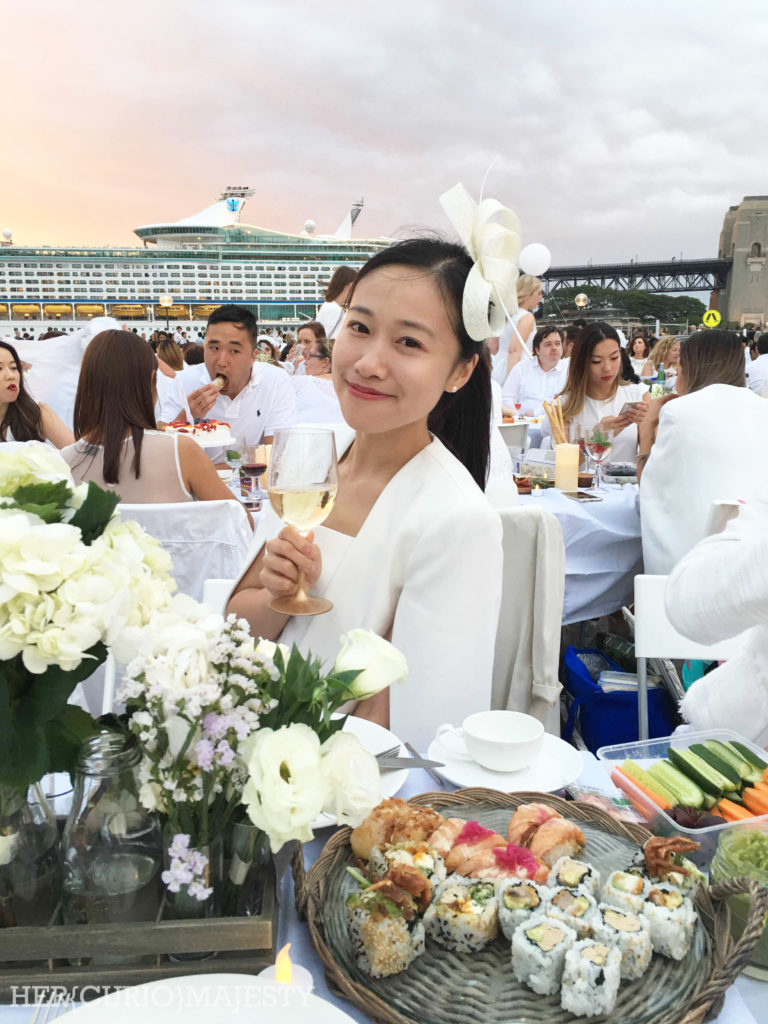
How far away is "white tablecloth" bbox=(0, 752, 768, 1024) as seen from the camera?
2.37ft

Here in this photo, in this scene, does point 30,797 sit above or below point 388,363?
below

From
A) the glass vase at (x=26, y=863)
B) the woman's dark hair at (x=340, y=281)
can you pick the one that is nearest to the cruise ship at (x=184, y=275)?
the woman's dark hair at (x=340, y=281)

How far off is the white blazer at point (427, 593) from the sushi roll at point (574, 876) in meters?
0.61

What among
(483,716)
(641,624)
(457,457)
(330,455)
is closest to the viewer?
(483,716)

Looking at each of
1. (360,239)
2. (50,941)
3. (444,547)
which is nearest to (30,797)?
(50,941)

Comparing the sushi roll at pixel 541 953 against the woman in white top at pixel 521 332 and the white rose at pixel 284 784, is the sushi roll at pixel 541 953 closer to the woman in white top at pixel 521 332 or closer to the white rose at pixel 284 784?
the white rose at pixel 284 784

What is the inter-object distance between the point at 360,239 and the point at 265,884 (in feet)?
230

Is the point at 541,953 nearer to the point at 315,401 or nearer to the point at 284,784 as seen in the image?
the point at 284,784

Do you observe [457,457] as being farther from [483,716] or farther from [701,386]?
[701,386]

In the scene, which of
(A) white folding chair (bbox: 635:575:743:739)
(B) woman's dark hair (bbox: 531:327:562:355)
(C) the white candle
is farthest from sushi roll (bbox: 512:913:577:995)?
(B) woman's dark hair (bbox: 531:327:562:355)

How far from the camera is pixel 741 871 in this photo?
86 centimetres

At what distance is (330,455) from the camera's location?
4.61 ft

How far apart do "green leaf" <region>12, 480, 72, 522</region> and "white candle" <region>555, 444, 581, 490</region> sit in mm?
3687

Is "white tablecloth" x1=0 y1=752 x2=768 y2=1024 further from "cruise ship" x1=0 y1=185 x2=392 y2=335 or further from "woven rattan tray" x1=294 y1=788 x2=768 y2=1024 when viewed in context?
"cruise ship" x1=0 y1=185 x2=392 y2=335
